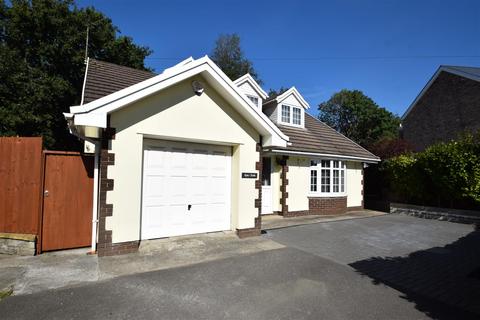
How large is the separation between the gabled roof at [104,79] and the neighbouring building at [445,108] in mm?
20819

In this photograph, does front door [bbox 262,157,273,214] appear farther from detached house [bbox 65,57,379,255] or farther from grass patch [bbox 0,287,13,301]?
grass patch [bbox 0,287,13,301]

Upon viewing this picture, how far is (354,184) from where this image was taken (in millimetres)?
15602

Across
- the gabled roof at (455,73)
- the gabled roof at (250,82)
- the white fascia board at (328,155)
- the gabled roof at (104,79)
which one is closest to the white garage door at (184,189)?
the gabled roof at (104,79)

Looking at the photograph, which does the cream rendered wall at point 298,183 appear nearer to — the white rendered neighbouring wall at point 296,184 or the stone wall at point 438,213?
the white rendered neighbouring wall at point 296,184

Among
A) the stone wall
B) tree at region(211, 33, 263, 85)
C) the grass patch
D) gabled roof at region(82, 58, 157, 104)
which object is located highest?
tree at region(211, 33, 263, 85)

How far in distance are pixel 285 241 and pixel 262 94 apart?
27.4 ft

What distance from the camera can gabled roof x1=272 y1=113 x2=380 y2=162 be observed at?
13070mm

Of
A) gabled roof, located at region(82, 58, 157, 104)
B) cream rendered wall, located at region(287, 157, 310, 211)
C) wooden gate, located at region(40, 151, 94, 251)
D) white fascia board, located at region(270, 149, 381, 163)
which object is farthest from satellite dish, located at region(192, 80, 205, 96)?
cream rendered wall, located at region(287, 157, 310, 211)

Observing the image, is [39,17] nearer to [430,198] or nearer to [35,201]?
[35,201]

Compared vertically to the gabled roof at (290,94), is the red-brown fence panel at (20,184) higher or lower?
lower

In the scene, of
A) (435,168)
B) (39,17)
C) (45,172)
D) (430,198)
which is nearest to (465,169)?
(435,168)

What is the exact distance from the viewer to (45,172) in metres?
6.57

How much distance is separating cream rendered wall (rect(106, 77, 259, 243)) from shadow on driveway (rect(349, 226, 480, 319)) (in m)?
3.64

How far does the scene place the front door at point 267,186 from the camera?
41.7 feet
